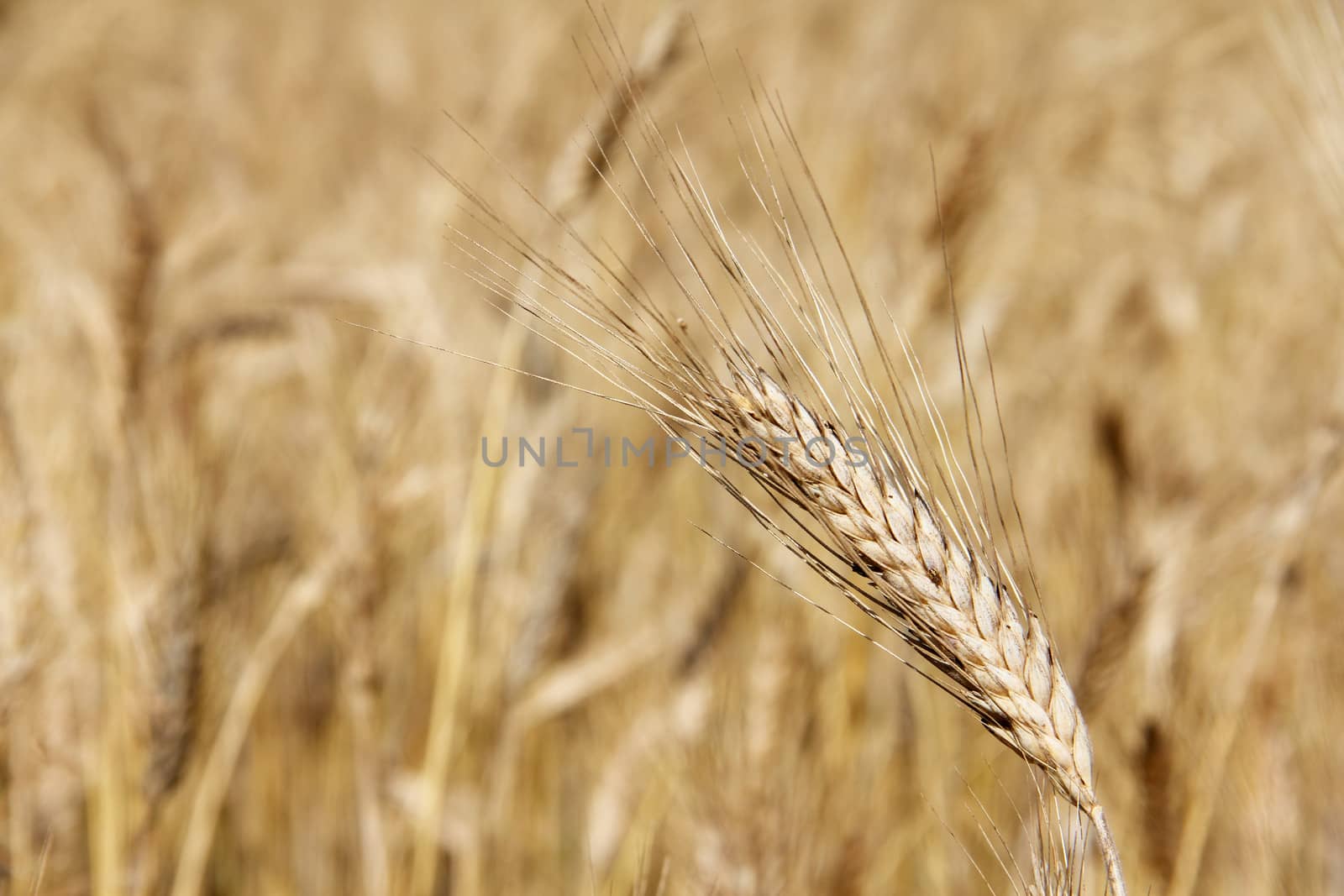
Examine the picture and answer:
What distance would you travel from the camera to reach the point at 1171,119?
357 centimetres

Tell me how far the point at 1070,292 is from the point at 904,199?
1.28 m

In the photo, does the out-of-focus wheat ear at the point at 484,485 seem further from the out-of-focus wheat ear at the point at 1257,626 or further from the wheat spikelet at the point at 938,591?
the out-of-focus wheat ear at the point at 1257,626

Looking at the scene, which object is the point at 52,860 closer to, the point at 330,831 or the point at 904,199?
the point at 330,831

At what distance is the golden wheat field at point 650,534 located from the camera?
3.72 feet

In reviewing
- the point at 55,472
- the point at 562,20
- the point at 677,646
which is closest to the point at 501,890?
the point at 677,646

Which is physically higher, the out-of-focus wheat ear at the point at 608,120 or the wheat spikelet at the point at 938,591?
the out-of-focus wheat ear at the point at 608,120

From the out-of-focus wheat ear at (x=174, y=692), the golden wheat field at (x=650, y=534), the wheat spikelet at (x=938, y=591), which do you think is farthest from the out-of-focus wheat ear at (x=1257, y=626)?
the out-of-focus wheat ear at (x=174, y=692)

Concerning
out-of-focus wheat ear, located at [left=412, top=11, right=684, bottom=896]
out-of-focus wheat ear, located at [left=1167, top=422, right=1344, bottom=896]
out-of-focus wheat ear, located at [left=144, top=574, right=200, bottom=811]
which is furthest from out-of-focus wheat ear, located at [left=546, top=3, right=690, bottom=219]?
out-of-focus wheat ear, located at [left=1167, top=422, right=1344, bottom=896]

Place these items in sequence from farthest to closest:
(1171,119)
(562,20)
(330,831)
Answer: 1. (1171,119)
2. (562,20)
3. (330,831)

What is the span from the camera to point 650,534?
2.29m

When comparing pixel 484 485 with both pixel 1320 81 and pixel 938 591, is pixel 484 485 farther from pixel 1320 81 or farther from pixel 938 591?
pixel 1320 81

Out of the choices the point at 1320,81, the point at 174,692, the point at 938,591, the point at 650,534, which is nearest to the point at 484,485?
the point at 174,692

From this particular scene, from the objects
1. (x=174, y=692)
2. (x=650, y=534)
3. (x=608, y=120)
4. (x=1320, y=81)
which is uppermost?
(x=1320, y=81)

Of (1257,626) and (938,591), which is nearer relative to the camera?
(938,591)
